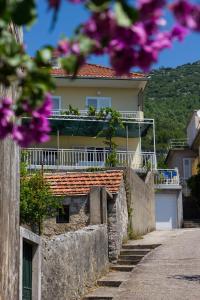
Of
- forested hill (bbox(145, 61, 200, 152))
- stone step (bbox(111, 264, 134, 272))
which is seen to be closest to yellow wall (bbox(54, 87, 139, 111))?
stone step (bbox(111, 264, 134, 272))

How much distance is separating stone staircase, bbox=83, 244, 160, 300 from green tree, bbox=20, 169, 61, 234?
2.38 meters

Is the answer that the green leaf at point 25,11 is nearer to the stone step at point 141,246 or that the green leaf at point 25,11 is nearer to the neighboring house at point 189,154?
the stone step at point 141,246

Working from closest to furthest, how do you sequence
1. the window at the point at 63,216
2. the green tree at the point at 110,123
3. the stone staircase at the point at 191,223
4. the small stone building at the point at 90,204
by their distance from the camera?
1. the small stone building at the point at 90,204
2. the window at the point at 63,216
3. the green tree at the point at 110,123
4. the stone staircase at the point at 191,223

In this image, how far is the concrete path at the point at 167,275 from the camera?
504 inches

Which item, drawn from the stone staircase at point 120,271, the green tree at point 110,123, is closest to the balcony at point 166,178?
the green tree at point 110,123

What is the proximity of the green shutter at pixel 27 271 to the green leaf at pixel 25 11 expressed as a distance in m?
6.79

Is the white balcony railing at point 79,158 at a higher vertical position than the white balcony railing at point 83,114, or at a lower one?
lower

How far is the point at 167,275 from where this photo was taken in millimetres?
15086

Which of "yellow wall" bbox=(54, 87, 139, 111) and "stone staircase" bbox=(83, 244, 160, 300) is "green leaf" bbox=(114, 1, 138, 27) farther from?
"yellow wall" bbox=(54, 87, 139, 111)

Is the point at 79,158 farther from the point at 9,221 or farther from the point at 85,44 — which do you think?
the point at 85,44

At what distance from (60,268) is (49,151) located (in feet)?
67.9

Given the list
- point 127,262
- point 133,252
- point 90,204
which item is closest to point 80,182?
point 90,204

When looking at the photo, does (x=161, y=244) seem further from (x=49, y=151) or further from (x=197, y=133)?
(x=197, y=133)

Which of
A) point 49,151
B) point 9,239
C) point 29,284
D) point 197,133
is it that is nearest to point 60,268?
point 29,284
